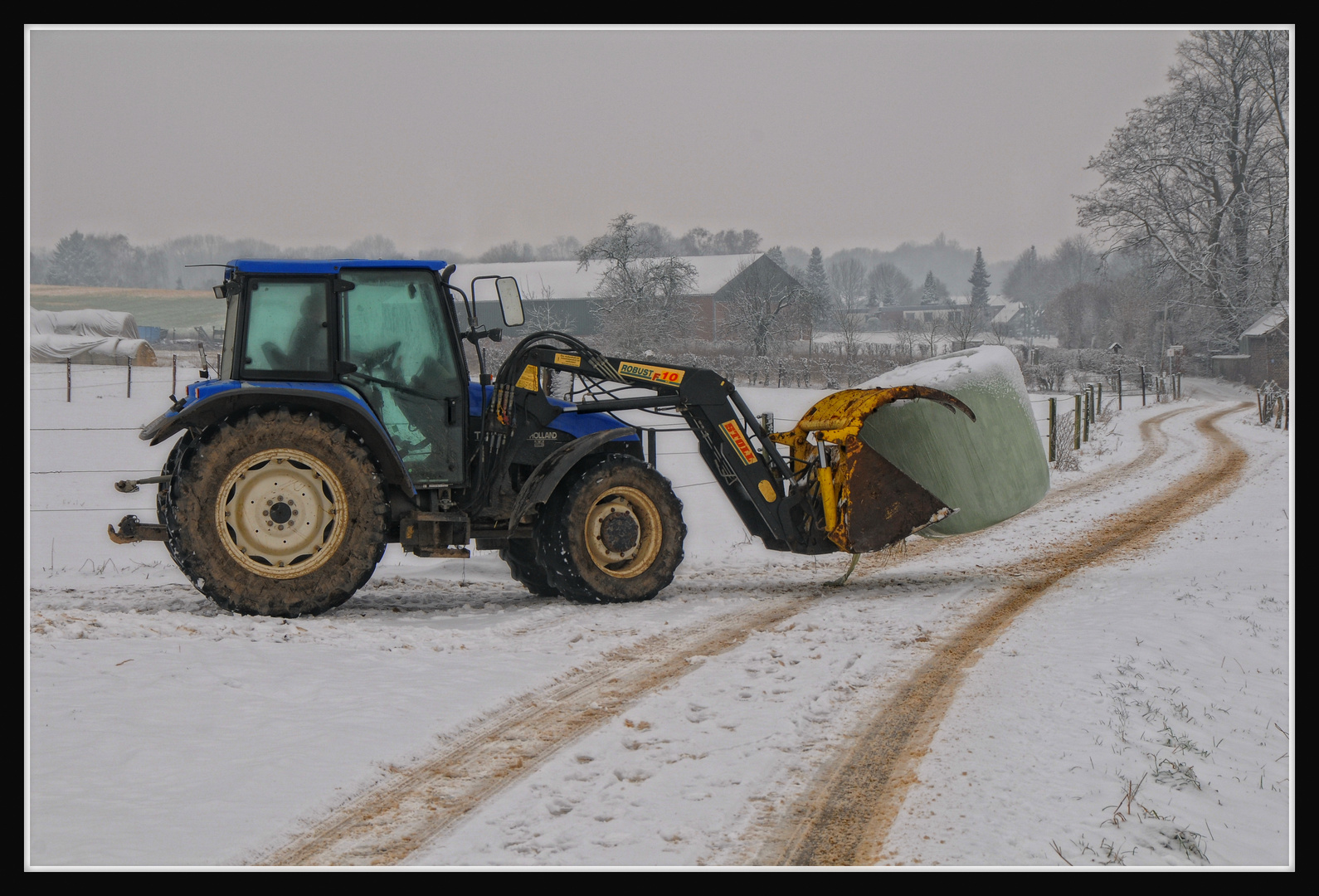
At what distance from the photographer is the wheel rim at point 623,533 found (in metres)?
8.23

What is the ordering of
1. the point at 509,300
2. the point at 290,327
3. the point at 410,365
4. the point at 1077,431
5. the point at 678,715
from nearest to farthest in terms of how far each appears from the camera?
the point at 678,715, the point at 509,300, the point at 290,327, the point at 410,365, the point at 1077,431

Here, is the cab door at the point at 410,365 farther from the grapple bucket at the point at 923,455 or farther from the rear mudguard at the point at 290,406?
the grapple bucket at the point at 923,455

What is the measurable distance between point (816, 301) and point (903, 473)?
4309cm

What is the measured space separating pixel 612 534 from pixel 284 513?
2.36 m

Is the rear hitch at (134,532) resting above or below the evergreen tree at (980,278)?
below

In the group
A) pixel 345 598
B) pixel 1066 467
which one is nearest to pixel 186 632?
pixel 345 598

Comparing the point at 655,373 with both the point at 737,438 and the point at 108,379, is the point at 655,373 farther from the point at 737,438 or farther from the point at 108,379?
the point at 108,379

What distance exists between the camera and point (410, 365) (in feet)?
25.8

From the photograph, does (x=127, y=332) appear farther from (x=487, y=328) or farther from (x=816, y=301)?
(x=487, y=328)

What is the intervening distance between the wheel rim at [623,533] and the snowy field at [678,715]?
1.22ft

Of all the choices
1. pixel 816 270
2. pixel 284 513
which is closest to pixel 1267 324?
pixel 284 513

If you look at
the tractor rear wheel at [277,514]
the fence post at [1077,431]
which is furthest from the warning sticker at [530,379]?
the fence post at [1077,431]

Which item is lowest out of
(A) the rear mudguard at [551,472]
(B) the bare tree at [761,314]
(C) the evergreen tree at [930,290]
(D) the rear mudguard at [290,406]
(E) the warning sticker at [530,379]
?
(A) the rear mudguard at [551,472]

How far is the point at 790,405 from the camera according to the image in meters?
31.6
